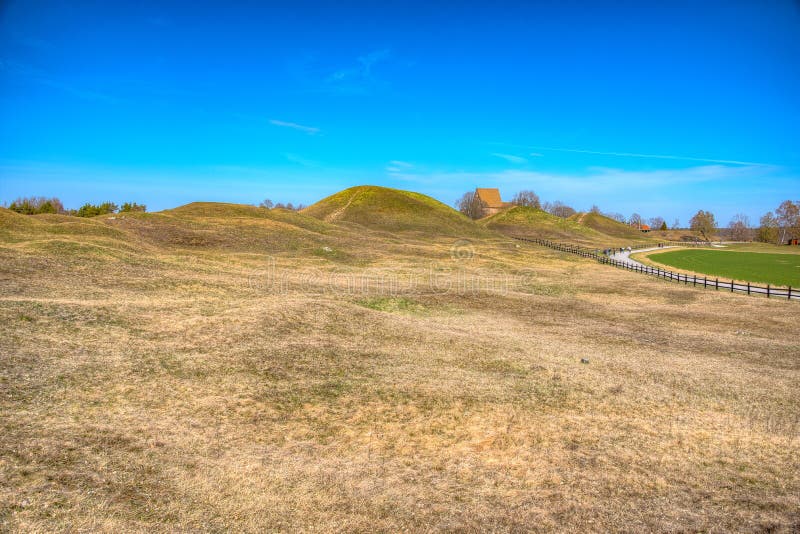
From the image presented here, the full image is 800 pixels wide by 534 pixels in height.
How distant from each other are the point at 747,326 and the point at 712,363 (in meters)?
10.9

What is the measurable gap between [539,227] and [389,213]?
57.7 m

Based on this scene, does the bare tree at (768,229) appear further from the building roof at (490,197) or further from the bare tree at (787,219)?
the building roof at (490,197)

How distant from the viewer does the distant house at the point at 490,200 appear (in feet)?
607

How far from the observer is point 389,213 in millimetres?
117438

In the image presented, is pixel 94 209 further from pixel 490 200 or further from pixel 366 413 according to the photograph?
pixel 490 200

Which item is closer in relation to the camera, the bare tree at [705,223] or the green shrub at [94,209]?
the green shrub at [94,209]

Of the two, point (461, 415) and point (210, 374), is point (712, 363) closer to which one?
point (461, 415)

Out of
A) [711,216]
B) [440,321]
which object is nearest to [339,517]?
[440,321]

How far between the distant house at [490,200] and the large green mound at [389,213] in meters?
46.9

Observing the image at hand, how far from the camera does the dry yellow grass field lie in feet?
27.6

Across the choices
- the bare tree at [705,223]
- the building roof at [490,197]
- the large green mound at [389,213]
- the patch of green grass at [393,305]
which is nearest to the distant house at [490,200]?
the building roof at [490,197]

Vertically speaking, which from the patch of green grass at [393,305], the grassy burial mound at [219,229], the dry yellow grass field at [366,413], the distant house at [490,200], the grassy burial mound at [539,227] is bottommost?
the dry yellow grass field at [366,413]

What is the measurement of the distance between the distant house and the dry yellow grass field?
159m

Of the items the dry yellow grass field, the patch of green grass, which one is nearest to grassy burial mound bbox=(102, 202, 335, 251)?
the dry yellow grass field
